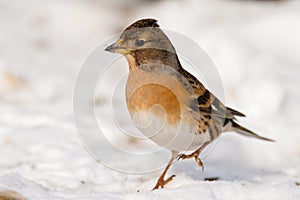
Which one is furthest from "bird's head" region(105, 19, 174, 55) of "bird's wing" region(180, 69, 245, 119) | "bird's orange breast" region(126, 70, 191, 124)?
"bird's wing" region(180, 69, 245, 119)

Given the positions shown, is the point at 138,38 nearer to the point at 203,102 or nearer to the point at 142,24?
the point at 142,24

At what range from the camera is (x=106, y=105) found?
24.2 feet

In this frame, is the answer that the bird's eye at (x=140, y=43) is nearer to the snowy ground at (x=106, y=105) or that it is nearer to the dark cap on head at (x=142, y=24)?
the dark cap on head at (x=142, y=24)

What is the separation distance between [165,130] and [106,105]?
141 inches

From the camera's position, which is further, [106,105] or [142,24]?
[106,105]

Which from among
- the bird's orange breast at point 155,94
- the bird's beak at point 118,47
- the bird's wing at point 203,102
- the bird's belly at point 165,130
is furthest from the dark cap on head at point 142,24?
the bird's belly at point 165,130

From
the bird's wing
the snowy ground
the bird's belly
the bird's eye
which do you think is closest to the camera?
the bird's belly

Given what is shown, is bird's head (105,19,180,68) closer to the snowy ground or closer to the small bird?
the small bird

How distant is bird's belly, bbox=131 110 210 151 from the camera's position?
12.5ft

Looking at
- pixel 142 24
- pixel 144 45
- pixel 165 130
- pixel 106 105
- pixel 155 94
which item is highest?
pixel 142 24

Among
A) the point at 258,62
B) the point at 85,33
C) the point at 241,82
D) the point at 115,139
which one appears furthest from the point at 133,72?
the point at 85,33

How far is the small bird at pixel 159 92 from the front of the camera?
384cm

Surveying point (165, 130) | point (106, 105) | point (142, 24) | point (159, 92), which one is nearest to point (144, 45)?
point (142, 24)

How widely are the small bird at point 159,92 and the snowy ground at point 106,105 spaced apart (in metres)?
0.37
